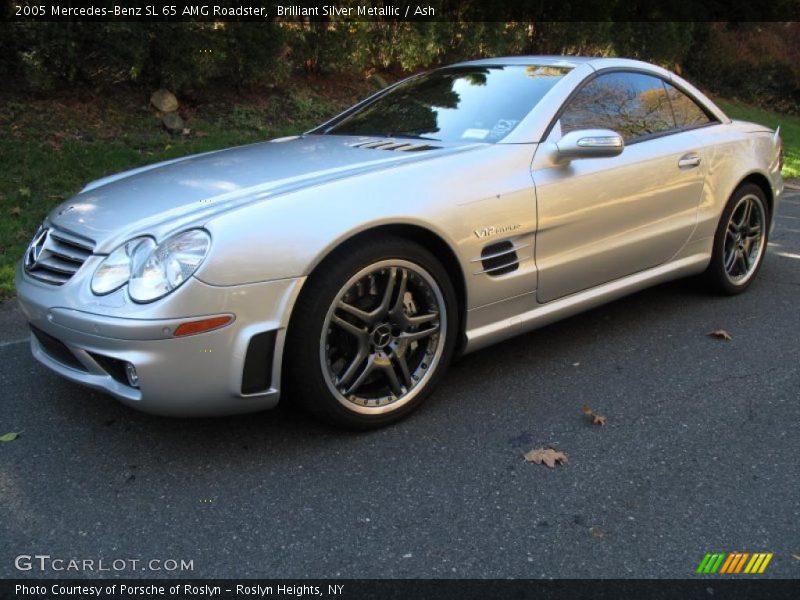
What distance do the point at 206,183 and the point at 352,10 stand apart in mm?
7719

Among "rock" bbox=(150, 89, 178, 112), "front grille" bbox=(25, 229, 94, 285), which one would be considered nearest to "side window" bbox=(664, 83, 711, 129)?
"front grille" bbox=(25, 229, 94, 285)

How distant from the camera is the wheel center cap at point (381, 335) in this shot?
3121 mm

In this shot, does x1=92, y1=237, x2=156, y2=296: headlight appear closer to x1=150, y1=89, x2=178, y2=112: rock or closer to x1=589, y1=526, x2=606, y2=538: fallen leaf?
x1=589, y1=526, x2=606, y2=538: fallen leaf

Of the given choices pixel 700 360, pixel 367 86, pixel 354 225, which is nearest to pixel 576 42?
pixel 367 86

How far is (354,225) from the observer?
293cm

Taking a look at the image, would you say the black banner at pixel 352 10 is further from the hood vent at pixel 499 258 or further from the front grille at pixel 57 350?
the hood vent at pixel 499 258

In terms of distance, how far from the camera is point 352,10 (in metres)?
10.1

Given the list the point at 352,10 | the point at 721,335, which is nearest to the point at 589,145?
the point at 721,335

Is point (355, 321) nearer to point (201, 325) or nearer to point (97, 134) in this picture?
point (201, 325)

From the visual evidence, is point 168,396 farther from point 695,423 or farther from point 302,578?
point 695,423

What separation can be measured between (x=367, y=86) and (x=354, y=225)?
866cm

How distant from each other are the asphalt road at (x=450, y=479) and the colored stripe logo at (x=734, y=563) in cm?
3

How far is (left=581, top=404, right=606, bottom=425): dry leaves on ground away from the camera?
3.28 metres
